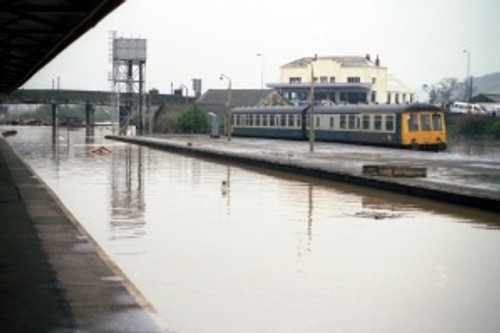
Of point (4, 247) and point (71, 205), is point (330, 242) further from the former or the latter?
point (71, 205)

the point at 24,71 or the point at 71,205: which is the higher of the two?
the point at 24,71

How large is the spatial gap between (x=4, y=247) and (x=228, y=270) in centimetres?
356

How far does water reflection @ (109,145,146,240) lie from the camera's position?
49.4ft

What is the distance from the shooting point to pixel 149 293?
375 inches

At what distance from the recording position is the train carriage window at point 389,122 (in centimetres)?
4481

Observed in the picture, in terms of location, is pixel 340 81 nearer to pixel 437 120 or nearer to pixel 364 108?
pixel 364 108

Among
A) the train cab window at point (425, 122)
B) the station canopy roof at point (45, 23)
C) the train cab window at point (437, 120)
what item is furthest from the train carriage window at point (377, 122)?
the station canopy roof at point (45, 23)

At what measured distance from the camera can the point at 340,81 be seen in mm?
118875

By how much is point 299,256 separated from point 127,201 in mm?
9041

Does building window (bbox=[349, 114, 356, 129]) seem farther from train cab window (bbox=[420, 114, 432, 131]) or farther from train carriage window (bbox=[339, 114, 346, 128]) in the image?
train cab window (bbox=[420, 114, 432, 131])

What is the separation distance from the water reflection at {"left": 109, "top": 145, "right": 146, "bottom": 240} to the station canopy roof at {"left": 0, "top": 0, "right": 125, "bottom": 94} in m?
4.29

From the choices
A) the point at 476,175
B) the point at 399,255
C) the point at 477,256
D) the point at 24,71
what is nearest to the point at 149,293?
the point at 399,255

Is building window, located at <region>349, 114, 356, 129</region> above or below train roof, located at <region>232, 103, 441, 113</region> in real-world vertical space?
below

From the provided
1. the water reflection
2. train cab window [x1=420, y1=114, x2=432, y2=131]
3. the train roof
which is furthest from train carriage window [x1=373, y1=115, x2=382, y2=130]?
the water reflection
